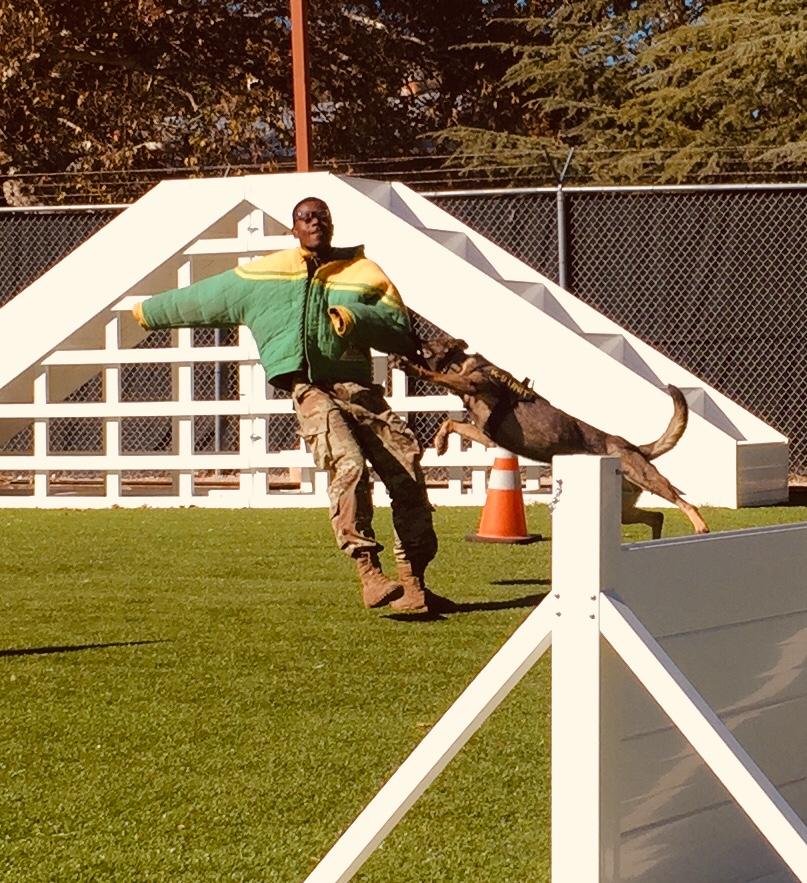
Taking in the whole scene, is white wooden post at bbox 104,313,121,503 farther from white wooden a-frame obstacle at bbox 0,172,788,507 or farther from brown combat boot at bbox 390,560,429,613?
brown combat boot at bbox 390,560,429,613

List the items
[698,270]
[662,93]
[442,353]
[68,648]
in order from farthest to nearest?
[662,93] → [698,270] → [442,353] → [68,648]

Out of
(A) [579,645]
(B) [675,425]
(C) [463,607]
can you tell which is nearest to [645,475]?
(B) [675,425]

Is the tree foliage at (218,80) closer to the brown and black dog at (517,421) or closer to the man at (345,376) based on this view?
the brown and black dog at (517,421)

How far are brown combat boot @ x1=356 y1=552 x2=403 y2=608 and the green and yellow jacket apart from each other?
0.88 m

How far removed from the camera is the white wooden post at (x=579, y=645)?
10.5 ft

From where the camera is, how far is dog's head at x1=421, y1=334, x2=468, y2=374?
11.0 metres

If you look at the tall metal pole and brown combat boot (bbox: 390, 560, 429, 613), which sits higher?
the tall metal pole

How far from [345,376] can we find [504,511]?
316cm

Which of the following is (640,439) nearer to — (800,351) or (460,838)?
(800,351)

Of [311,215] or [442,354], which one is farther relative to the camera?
[442,354]

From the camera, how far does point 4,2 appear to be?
2228 centimetres

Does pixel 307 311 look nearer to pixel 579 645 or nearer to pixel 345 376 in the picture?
pixel 345 376

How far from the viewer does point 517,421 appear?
10.8 meters

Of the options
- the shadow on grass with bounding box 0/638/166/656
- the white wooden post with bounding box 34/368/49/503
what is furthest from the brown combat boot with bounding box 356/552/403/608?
the white wooden post with bounding box 34/368/49/503
